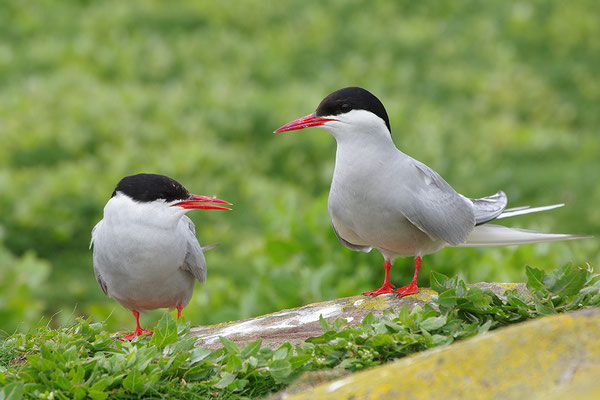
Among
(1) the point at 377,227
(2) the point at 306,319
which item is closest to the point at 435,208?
(1) the point at 377,227

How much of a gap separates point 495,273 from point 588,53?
25.6 ft

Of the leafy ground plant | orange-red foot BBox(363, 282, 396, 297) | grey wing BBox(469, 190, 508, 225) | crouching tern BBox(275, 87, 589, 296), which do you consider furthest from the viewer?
grey wing BBox(469, 190, 508, 225)

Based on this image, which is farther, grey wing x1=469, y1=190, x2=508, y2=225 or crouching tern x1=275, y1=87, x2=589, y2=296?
grey wing x1=469, y1=190, x2=508, y2=225

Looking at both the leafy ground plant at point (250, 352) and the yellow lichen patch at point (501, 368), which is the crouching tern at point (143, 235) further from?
the yellow lichen patch at point (501, 368)

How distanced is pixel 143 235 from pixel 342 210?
1.10m

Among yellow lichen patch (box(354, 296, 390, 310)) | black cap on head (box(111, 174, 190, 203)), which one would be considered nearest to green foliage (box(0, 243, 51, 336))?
black cap on head (box(111, 174, 190, 203))

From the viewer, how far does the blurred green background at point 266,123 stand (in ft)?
19.6

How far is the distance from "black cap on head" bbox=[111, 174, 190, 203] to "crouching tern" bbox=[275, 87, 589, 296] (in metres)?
0.69

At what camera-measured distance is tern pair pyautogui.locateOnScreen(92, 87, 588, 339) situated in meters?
4.00

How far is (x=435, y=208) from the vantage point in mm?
4129

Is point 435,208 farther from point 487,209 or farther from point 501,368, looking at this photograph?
point 501,368

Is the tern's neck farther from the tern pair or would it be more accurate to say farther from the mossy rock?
the mossy rock

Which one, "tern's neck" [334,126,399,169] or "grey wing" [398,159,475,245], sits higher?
"tern's neck" [334,126,399,169]

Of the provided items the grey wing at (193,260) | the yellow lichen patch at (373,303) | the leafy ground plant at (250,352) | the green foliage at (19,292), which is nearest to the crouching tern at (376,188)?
the yellow lichen patch at (373,303)
